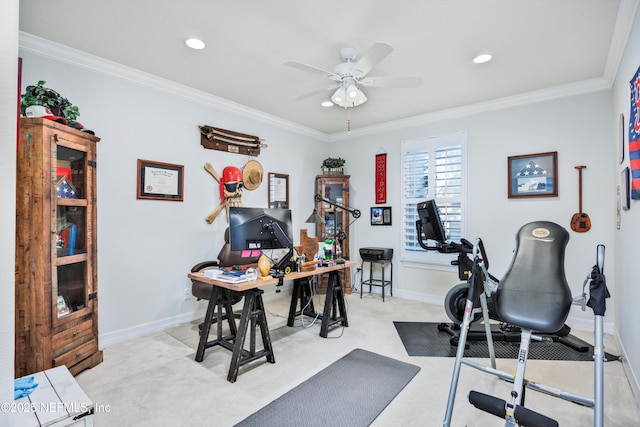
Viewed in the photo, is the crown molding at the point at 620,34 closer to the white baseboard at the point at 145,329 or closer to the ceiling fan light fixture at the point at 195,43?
the ceiling fan light fixture at the point at 195,43

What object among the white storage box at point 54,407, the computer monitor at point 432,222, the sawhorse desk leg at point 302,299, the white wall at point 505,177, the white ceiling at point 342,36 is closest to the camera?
the white storage box at point 54,407

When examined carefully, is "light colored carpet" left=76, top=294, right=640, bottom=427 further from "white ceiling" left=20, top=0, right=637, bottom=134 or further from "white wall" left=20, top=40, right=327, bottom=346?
"white ceiling" left=20, top=0, right=637, bottom=134

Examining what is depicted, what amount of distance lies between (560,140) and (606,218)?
99 centimetres

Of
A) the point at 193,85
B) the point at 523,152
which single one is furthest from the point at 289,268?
the point at 523,152

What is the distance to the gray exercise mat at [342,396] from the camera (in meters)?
1.92

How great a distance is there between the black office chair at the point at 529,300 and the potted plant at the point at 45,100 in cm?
323

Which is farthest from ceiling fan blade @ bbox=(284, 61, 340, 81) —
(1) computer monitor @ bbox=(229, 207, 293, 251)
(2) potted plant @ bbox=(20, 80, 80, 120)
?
(2) potted plant @ bbox=(20, 80, 80, 120)

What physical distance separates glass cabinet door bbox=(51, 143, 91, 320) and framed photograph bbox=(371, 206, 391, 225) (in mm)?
3814

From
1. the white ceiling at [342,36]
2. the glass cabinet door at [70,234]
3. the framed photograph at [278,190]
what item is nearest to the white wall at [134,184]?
the white ceiling at [342,36]

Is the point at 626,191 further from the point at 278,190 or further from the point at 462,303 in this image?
the point at 278,190

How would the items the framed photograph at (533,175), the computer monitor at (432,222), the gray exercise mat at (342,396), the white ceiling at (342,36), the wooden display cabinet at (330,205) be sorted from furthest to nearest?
the wooden display cabinet at (330,205), the framed photograph at (533,175), the computer monitor at (432,222), the white ceiling at (342,36), the gray exercise mat at (342,396)

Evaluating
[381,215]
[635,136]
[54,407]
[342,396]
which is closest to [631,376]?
[635,136]

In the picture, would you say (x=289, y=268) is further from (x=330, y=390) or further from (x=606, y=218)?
(x=606, y=218)

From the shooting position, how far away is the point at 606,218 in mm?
3373
